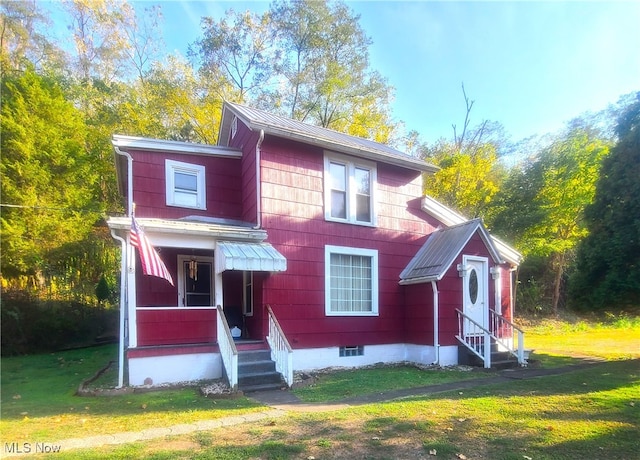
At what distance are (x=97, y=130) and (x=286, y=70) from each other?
1121 centimetres

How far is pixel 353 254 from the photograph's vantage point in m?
11.2

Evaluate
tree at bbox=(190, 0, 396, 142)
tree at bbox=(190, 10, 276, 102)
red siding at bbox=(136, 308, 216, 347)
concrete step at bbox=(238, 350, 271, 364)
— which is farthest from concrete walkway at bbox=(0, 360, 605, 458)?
tree at bbox=(190, 10, 276, 102)

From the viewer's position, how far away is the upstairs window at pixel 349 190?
11102 millimetres

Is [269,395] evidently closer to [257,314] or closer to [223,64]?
[257,314]

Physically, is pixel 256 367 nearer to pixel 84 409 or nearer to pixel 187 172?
pixel 84 409

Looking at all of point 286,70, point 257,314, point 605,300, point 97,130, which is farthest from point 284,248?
point 286,70

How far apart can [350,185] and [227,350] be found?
541 centimetres

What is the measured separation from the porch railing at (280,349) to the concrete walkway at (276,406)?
523mm

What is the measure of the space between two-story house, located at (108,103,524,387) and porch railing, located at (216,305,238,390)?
11 cm

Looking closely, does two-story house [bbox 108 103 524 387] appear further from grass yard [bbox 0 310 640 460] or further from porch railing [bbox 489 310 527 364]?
grass yard [bbox 0 310 640 460]

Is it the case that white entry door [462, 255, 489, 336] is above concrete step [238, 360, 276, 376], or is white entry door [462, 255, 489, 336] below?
above

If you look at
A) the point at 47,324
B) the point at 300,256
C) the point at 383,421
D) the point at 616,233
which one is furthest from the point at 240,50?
the point at 383,421

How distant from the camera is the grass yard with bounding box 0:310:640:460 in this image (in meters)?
4.53

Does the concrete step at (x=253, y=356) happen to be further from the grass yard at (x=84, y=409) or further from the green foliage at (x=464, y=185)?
the green foliage at (x=464, y=185)
